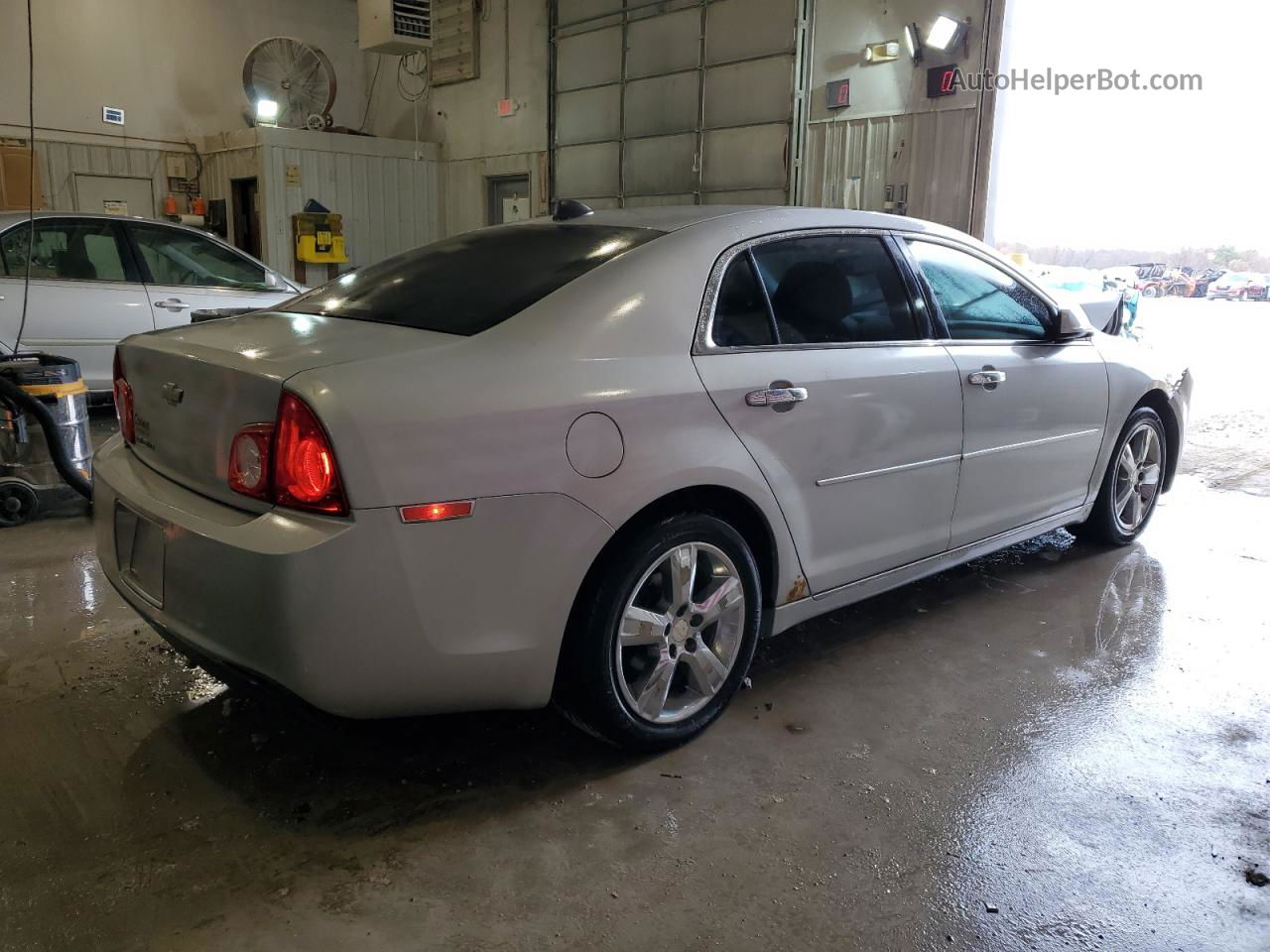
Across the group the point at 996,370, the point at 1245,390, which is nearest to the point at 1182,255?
the point at 1245,390

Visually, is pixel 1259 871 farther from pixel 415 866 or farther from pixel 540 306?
pixel 540 306

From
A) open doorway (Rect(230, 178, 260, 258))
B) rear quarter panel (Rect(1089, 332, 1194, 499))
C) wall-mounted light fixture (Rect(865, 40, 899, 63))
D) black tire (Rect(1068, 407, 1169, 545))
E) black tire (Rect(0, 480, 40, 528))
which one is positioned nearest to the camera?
rear quarter panel (Rect(1089, 332, 1194, 499))

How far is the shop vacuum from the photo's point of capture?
4.25 metres

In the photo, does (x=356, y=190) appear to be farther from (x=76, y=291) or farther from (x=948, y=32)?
(x=948, y=32)

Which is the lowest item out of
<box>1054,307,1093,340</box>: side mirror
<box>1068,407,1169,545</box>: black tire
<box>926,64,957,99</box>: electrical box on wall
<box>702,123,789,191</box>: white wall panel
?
<box>1068,407,1169,545</box>: black tire

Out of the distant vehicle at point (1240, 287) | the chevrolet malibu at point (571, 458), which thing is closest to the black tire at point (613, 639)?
the chevrolet malibu at point (571, 458)

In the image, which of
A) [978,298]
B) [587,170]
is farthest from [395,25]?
[978,298]

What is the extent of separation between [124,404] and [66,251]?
14.3ft

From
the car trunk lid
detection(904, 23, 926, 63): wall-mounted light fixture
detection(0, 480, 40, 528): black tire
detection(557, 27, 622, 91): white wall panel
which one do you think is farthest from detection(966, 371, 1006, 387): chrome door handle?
detection(557, 27, 622, 91): white wall panel

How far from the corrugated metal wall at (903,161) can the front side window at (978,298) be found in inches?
198

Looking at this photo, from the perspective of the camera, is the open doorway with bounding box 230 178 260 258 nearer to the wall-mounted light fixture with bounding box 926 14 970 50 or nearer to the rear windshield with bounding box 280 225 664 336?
the wall-mounted light fixture with bounding box 926 14 970 50

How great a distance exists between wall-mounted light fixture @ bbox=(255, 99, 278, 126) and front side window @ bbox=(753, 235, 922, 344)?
961 centimetres

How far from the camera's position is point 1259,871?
6.69 ft

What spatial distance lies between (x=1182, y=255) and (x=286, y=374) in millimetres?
8416
